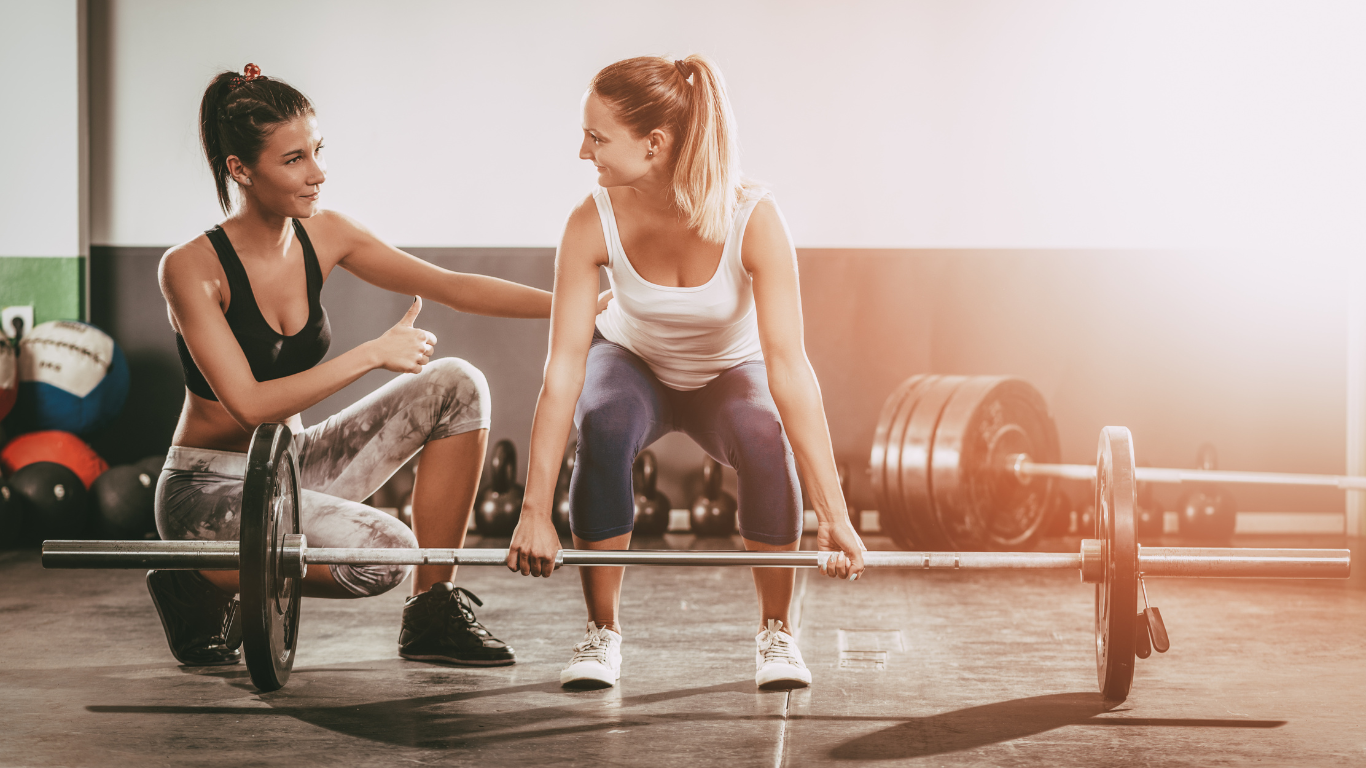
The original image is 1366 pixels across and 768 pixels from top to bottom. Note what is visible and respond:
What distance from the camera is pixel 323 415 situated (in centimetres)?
427

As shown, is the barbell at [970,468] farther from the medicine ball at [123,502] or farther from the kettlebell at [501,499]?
the medicine ball at [123,502]

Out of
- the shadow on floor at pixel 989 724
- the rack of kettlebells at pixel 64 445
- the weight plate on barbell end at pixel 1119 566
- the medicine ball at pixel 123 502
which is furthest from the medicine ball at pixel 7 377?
the weight plate on barbell end at pixel 1119 566

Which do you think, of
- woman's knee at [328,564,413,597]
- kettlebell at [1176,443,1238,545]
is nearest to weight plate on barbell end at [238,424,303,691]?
woman's knee at [328,564,413,597]

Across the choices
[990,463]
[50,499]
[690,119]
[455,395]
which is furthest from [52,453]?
[990,463]

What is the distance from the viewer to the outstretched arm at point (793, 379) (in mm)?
1749

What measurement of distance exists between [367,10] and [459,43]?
394mm

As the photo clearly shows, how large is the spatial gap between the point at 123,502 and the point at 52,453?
38cm

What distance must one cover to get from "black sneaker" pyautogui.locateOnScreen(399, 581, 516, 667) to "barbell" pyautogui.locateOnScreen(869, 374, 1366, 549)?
63.5 inches

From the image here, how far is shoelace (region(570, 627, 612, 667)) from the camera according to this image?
197cm

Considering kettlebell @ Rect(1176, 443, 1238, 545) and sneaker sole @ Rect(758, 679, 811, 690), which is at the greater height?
kettlebell @ Rect(1176, 443, 1238, 545)

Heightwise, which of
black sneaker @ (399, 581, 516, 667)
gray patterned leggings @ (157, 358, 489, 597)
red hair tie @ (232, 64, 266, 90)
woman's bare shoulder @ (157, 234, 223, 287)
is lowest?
black sneaker @ (399, 581, 516, 667)

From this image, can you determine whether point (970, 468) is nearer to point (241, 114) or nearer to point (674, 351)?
point (674, 351)

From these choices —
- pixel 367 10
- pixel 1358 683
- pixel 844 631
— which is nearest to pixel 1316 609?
pixel 1358 683

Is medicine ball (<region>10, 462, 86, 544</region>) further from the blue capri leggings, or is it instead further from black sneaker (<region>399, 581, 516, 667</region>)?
the blue capri leggings
